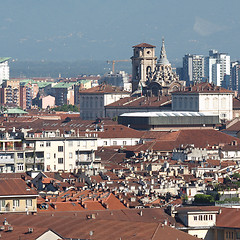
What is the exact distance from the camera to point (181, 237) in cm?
5025

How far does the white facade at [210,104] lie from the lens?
175 meters

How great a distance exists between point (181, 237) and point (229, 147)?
67.6 m

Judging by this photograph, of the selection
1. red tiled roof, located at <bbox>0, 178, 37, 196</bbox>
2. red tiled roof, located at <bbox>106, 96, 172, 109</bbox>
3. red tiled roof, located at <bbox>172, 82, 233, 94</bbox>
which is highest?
red tiled roof, located at <bbox>172, 82, 233, 94</bbox>

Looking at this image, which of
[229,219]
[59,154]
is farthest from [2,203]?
[59,154]

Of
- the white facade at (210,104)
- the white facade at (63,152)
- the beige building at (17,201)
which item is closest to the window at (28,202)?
the beige building at (17,201)

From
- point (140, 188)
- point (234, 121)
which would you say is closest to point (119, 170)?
point (140, 188)

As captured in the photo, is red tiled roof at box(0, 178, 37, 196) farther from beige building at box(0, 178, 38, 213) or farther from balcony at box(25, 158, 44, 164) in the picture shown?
balcony at box(25, 158, 44, 164)

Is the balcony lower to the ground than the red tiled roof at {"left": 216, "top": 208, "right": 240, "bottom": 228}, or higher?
lower

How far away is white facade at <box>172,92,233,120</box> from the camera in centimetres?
17525

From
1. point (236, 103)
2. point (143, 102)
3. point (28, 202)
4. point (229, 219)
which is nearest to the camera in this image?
point (229, 219)

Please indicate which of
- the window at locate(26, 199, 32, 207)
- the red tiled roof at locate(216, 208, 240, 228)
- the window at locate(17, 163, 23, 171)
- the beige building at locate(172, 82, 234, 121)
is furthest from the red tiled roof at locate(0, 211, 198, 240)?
the beige building at locate(172, 82, 234, 121)

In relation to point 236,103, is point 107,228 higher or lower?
higher

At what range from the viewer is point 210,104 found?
17562 cm

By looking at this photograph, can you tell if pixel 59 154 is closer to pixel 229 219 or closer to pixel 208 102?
pixel 229 219
